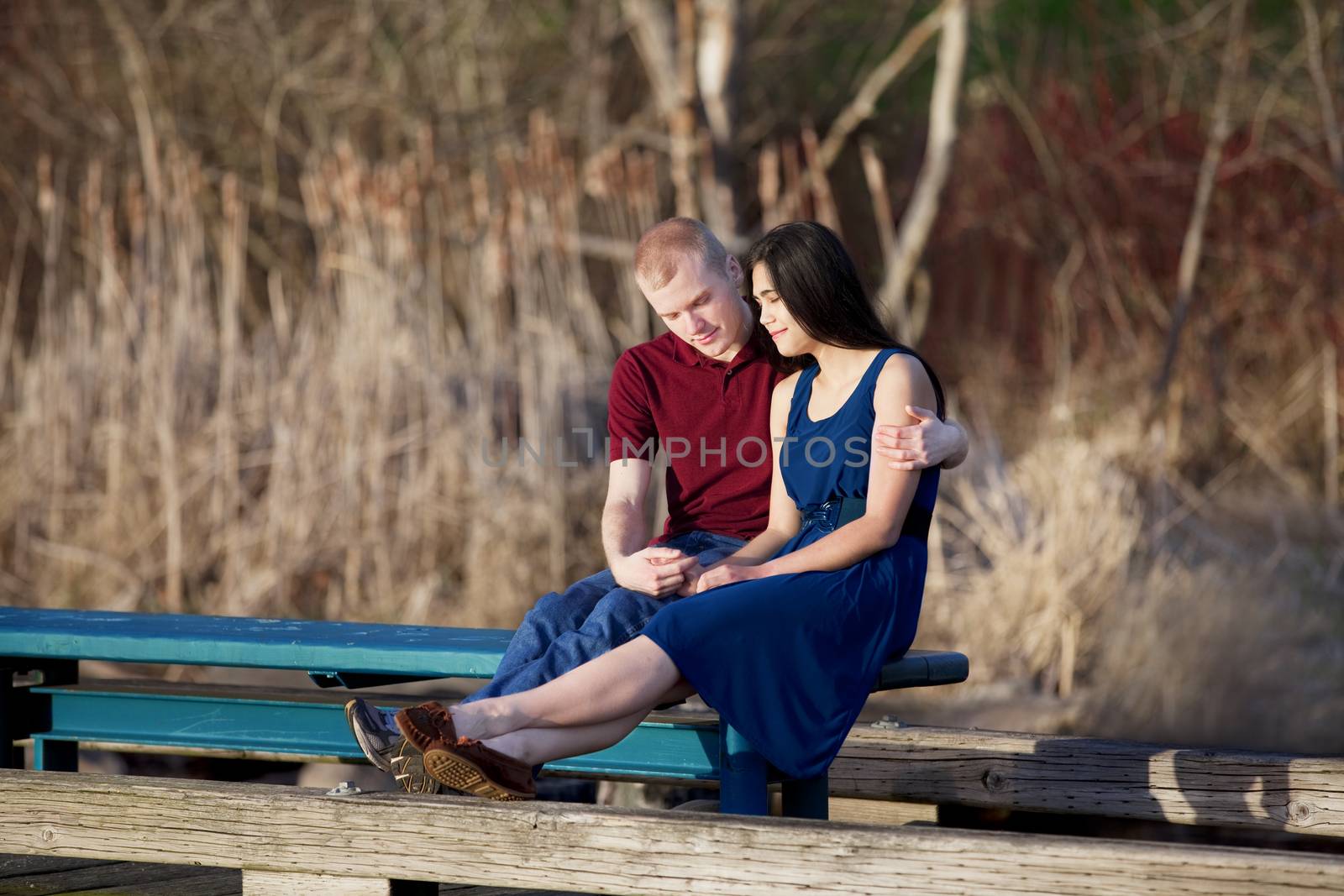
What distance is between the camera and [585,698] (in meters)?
2.63

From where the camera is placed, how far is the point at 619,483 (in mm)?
3176

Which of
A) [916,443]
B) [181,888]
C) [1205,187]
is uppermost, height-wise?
[1205,187]

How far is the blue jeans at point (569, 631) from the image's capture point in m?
2.76

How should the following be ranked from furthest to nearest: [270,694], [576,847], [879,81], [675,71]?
1. [879,81]
2. [675,71]
3. [270,694]
4. [576,847]

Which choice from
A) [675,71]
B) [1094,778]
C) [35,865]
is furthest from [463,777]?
[675,71]

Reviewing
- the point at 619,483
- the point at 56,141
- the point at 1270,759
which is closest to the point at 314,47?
the point at 56,141

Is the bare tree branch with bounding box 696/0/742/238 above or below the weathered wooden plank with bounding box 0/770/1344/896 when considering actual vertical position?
above

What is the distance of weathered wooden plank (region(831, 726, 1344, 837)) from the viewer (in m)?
3.08

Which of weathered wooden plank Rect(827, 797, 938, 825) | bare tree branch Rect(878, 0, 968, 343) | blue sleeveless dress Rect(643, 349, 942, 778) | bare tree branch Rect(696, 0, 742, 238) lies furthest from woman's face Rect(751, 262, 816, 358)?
bare tree branch Rect(696, 0, 742, 238)

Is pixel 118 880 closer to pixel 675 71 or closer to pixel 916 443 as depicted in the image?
pixel 916 443

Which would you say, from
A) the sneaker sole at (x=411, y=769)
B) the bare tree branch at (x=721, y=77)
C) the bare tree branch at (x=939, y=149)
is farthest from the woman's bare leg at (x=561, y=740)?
the bare tree branch at (x=721, y=77)

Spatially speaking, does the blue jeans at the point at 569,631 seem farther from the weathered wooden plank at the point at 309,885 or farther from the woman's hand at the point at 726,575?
the weathered wooden plank at the point at 309,885

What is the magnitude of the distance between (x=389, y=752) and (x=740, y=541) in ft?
2.64

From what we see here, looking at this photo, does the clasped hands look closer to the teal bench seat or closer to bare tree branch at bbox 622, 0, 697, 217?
the teal bench seat
